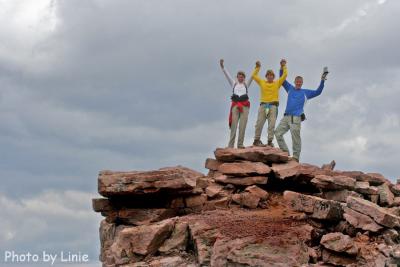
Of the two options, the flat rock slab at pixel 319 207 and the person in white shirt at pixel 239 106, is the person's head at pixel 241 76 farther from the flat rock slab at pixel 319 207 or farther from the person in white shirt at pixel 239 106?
the flat rock slab at pixel 319 207

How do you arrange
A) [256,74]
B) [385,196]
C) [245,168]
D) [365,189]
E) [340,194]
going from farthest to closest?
[256,74]
[245,168]
[385,196]
[365,189]
[340,194]

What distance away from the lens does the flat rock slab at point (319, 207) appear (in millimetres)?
20906

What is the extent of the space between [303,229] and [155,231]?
5.30m

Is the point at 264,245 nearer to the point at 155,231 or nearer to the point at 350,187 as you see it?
the point at 155,231

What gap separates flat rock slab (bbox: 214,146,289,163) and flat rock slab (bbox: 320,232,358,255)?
6688 mm

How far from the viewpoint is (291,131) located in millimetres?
27469

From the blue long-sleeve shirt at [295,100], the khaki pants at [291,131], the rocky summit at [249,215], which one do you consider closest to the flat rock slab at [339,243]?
the rocky summit at [249,215]

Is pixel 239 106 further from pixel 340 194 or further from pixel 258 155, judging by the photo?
pixel 340 194

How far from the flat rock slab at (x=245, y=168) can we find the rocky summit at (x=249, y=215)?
4cm

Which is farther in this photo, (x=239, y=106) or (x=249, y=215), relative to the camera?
(x=239, y=106)

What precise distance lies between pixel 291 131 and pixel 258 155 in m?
2.40

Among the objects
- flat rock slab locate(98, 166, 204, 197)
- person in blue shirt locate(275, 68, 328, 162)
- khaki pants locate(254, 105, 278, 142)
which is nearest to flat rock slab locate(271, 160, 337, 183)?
person in blue shirt locate(275, 68, 328, 162)

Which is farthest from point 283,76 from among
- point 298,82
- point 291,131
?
point 291,131

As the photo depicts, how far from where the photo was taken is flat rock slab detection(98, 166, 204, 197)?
24125 mm
